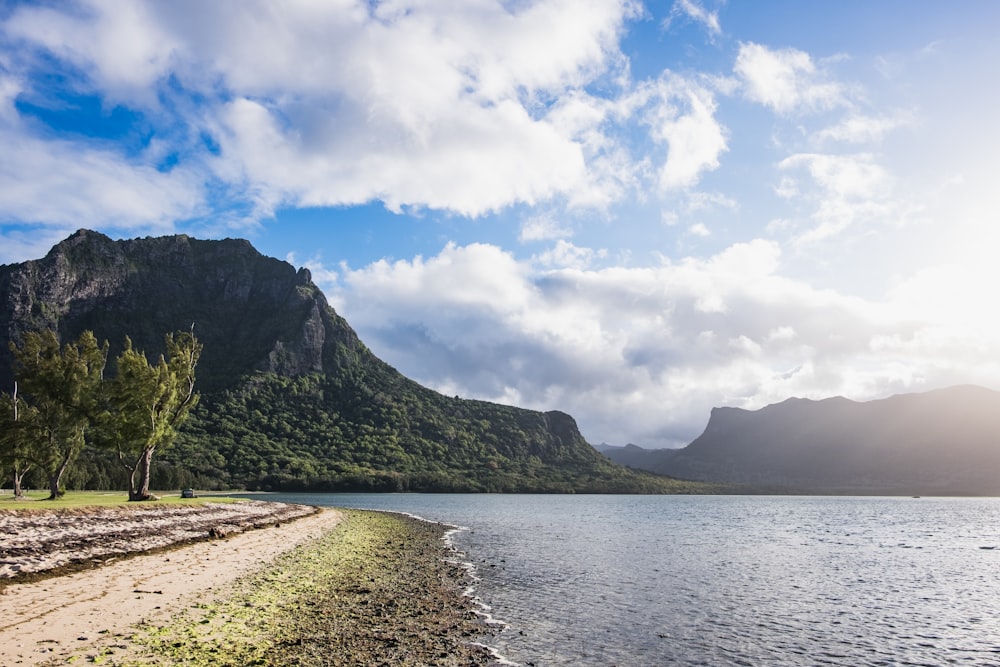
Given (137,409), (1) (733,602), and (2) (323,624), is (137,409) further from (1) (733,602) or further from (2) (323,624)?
(1) (733,602)

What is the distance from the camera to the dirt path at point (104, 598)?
603 inches

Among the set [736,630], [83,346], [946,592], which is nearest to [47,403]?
[83,346]

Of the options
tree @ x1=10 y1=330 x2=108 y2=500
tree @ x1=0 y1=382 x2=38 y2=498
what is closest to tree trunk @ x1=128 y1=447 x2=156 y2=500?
tree @ x1=10 y1=330 x2=108 y2=500

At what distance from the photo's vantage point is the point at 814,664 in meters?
20.4

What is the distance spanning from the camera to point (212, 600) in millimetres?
22219

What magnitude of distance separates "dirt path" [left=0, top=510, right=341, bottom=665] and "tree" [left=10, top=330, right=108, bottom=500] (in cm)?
3655

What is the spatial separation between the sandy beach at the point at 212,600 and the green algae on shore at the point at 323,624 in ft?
0.16

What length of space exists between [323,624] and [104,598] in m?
7.94

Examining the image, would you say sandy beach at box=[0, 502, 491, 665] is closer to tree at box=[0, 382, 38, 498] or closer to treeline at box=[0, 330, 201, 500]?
treeline at box=[0, 330, 201, 500]

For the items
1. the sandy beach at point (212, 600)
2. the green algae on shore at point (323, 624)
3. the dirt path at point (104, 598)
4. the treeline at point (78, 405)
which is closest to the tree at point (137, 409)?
the treeline at point (78, 405)

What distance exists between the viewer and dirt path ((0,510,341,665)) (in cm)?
1532

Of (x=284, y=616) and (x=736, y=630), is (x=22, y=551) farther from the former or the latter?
(x=736, y=630)

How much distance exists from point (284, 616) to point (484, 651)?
7.63 meters

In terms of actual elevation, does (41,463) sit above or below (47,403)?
below
